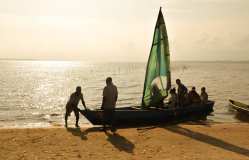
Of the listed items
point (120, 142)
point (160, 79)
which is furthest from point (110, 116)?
point (160, 79)

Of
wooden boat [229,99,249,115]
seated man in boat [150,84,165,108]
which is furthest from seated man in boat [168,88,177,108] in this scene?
wooden boat [229,99,249,115]

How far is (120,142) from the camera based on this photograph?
41.1ft

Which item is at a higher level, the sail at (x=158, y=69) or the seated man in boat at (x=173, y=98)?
the sail at (x=158, y=69)

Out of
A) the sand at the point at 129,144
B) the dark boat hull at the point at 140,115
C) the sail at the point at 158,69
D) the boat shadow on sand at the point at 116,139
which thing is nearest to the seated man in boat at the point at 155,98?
the sail at the point at 158,69

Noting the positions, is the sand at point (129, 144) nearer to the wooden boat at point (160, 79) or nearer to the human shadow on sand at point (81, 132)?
the human shadow on sand at point (81, 132)

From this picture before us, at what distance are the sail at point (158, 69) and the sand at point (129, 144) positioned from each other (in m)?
3.58

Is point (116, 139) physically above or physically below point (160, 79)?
below

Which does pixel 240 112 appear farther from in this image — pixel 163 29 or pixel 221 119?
pixel 163 29

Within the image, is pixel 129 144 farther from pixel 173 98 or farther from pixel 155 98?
pixel 173 98

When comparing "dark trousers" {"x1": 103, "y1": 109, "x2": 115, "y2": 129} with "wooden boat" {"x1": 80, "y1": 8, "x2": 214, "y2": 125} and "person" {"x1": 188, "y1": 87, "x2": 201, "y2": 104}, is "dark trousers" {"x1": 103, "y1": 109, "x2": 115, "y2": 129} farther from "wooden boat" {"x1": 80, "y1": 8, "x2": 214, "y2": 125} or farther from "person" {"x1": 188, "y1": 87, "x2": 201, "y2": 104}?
"person" {"x1": 188, "y1": 87, "x2": 201, "y2": 104}

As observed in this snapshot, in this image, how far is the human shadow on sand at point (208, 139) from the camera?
11676mm

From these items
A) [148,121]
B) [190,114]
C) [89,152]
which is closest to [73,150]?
[89,152]

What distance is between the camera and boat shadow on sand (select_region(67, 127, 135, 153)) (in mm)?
11820

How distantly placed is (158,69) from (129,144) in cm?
720
